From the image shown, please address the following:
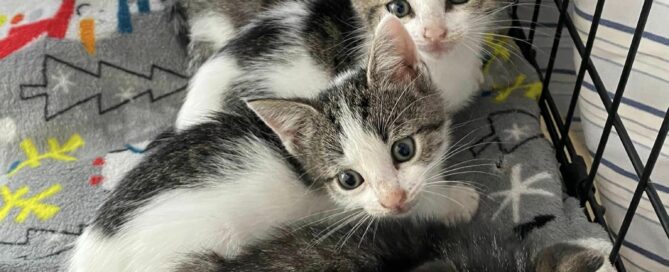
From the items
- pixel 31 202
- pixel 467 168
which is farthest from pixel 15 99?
pixel 467 168

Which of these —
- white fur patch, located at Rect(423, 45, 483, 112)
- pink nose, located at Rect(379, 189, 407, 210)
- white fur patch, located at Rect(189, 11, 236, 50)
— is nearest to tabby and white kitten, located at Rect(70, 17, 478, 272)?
pink nose, located at Rect(379, 189, 407, 210)

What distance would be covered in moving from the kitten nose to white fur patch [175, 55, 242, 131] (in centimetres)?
41

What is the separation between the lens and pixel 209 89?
143 centimetres

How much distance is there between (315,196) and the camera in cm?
129

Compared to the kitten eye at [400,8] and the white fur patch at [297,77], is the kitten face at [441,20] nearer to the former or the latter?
the kitten eye at [400,8]

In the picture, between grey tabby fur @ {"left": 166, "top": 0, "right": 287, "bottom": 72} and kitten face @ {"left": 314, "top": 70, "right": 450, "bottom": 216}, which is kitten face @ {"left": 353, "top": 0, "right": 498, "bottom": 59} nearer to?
kitten face @ {"left": 314, "top": 70, "right": 450, "bottom": 216}

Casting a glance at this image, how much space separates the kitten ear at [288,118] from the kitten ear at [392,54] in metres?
0.13

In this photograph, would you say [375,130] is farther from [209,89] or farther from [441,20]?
[209,89]

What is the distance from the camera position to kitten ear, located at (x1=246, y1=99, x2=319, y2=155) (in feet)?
3.80

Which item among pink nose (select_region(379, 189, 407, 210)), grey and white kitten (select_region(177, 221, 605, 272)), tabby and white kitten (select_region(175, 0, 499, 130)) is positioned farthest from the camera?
tabby and white kitten (select_region(175, 0, 499, 130))

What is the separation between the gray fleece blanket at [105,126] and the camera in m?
1.36

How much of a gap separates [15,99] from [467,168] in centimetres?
111

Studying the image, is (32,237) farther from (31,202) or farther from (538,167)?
(538,167)

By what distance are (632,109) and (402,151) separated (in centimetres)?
45
